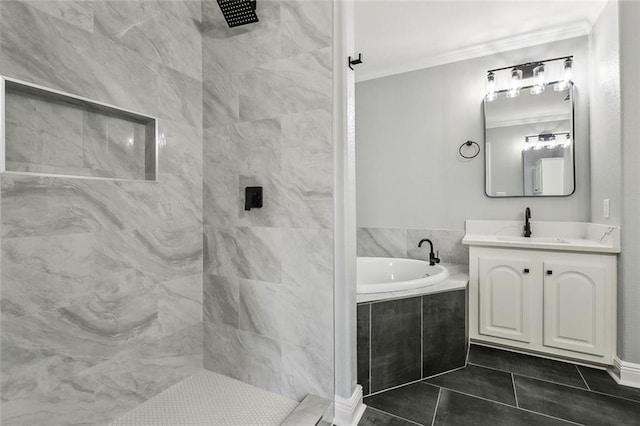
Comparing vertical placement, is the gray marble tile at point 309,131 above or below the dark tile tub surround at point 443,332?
above

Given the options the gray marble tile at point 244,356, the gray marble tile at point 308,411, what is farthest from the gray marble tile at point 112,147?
the gray marble tile at point 308,411

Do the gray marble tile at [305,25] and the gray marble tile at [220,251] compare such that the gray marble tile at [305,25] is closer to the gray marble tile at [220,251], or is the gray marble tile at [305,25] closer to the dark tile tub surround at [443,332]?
the gray marble tile at [220,251]

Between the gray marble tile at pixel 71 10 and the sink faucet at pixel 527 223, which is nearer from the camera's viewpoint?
the gray marble tile at pixel 71 10

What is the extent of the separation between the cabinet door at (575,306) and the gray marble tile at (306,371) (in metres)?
1.79

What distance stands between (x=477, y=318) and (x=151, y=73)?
284 centimetres

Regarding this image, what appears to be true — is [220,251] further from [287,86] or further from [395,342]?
[395,342]

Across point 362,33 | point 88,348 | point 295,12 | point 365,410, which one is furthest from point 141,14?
point 365,410

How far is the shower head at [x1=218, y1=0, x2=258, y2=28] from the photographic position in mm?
1579

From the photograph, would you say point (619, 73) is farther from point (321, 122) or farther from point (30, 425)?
point (30, 425)

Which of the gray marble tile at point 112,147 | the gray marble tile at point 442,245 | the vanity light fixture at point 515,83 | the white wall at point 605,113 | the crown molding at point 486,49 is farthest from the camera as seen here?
the gray marble tile at point 442,245

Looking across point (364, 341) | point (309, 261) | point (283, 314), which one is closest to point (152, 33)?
point (309, 261)

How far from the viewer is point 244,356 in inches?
67.2

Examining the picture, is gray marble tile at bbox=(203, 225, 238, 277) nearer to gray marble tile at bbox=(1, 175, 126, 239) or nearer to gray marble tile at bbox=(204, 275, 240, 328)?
gray marble tile at bbox=(204, 275, 240, 328)

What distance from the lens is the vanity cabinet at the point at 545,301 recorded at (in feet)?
6.71
